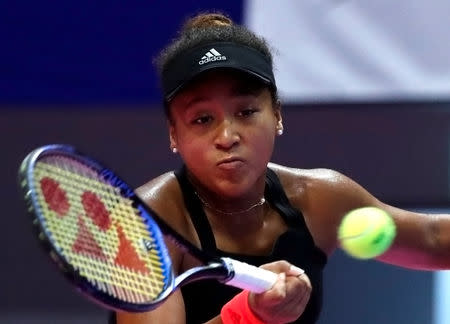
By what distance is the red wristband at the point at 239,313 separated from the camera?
4.22 ft

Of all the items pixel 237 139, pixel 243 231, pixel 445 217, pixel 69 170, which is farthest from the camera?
pixel 445 217

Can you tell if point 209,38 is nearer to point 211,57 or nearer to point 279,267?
point 211,57

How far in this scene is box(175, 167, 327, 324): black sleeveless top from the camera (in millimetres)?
1479

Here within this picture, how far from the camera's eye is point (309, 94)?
2191 millimetres

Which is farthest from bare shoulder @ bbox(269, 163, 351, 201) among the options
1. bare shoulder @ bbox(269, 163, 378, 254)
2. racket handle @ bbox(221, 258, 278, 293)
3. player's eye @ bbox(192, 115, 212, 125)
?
racket handle @ bbox(221, 258, 278, 293)

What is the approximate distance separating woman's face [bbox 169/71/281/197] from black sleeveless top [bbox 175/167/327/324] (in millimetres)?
79

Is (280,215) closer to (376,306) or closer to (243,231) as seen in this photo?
(243,231)

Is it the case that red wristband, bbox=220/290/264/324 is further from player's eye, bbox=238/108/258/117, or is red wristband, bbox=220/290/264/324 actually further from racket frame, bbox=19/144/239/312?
player's eye, bbox=238/108/258/117

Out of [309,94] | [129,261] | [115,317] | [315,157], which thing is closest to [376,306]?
[315,157]

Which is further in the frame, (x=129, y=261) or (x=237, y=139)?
(x=237, y=139)

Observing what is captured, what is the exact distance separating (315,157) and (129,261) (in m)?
1.18

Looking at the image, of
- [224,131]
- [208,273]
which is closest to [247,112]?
[224,131]

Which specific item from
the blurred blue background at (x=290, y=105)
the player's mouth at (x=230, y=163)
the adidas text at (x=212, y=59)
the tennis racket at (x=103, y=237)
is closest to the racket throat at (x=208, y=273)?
the tennis racket at (x=103, y=237)

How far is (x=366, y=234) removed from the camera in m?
1.42
